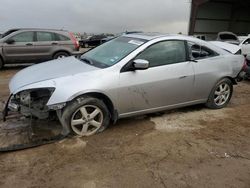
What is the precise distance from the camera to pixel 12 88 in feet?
15.2

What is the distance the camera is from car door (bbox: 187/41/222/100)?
5.58m

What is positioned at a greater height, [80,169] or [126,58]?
[126,58]

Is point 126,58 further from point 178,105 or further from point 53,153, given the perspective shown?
point 53,153

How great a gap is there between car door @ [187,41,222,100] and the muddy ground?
649 millimetres

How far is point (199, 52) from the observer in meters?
5.77

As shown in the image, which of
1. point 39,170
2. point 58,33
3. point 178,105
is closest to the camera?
point 39,170

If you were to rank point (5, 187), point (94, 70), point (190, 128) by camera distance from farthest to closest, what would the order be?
point (190, 128)
point (94, 70)
point (5, 187)

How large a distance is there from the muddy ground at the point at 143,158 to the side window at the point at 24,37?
723cm

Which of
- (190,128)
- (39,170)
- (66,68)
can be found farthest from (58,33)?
(39,170)

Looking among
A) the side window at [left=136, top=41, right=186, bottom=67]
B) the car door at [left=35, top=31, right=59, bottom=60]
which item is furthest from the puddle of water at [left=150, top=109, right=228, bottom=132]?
the car door at [left=35, top=31, right=59, bottom=60]

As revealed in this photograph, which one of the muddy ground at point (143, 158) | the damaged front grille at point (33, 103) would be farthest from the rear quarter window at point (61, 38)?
the damaged front grille at point (33, 103)

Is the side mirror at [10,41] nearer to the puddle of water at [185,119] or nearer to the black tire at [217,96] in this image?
the puddle of water at [185,119]

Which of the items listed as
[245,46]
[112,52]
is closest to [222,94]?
[112,52]

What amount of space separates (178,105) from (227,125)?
0.93m
